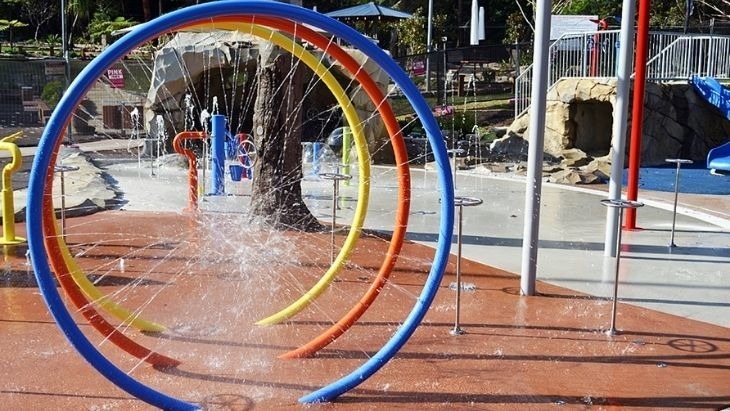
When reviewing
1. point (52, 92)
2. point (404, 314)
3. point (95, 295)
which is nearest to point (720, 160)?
point (404, 314)

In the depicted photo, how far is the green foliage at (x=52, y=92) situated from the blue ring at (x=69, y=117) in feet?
73.4

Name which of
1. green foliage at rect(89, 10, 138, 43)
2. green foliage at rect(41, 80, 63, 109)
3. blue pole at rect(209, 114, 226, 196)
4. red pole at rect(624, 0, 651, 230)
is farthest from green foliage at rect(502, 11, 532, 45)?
red pole at rect(624, 0, 651, 230)

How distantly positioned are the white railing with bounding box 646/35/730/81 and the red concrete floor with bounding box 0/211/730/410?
1486 centimetres

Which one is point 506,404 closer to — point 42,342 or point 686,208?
point 42,342

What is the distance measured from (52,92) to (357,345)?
22.0 metres

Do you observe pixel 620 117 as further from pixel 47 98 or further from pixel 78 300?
pixel 47 98

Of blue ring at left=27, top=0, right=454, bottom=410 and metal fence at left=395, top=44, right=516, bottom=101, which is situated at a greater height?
metal fence at left=395, top=44, right=516, bottom=101

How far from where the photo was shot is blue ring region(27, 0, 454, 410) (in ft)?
13.4

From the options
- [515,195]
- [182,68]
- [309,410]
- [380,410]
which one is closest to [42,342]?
[309,410]

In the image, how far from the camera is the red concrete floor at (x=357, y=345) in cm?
494

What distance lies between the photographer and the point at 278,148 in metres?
9.93

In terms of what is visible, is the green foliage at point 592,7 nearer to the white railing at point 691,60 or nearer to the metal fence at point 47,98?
the white railing at point 691,60

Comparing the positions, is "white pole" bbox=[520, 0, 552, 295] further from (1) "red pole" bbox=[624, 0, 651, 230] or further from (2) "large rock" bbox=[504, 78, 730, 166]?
(2) "large rock" bbox=[504, 78, 730, 166]

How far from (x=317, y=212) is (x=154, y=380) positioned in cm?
663
